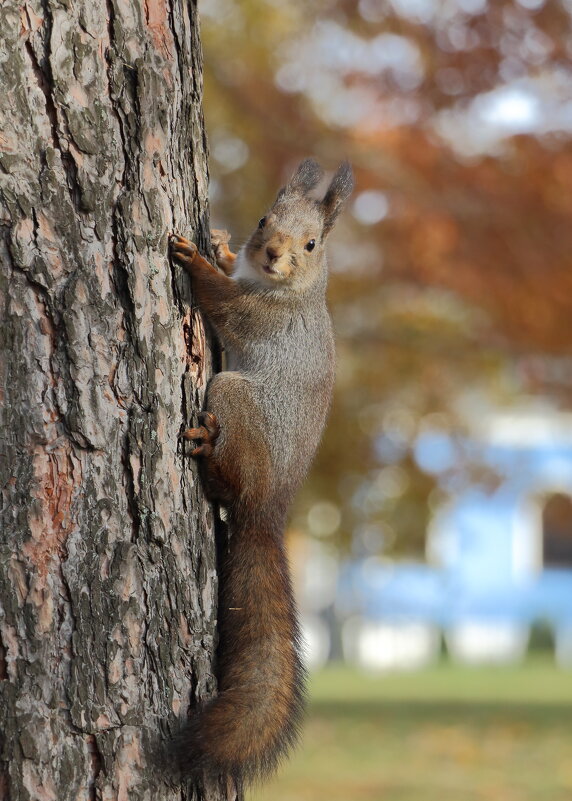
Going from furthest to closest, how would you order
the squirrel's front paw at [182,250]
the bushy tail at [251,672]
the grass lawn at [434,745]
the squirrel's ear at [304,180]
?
the grass lawn at [434,745]
the squirrel's ear at [304,180]
the squirrel's front paw at [182,250]
the bushy tail at [251,672]

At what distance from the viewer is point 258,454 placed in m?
2.50

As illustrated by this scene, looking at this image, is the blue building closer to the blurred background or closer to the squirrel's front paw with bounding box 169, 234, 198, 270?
the blurred background

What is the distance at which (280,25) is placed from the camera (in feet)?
25.3

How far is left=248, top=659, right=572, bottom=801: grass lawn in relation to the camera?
6.50 meters

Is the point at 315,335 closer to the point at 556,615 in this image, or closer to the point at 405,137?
the point at 405,137

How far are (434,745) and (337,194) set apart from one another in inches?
228

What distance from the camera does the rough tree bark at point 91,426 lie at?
2.00 m

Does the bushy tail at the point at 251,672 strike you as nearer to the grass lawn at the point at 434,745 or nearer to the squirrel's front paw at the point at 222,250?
the squirrel's front paw at the point at 222,250

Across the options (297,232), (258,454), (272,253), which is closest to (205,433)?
(258,454)

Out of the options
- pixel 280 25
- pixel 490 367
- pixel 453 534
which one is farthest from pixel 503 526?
pixel 280 25

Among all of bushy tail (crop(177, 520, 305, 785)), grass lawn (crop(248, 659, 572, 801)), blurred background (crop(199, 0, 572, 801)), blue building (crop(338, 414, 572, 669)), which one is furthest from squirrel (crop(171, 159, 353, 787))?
blue building (crop(338, 414, 572, 669))

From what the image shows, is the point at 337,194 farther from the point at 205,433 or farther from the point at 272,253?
the point at 205,433

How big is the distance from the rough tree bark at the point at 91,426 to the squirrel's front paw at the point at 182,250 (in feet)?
0.11

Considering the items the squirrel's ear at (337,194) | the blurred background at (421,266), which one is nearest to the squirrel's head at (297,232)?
the squirrel's ear at (337,194)
